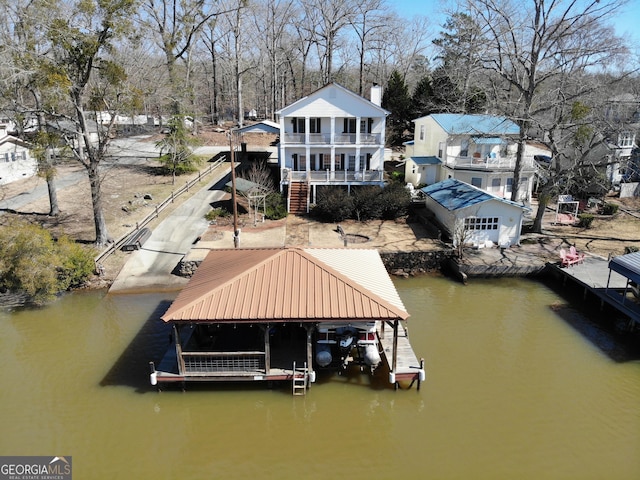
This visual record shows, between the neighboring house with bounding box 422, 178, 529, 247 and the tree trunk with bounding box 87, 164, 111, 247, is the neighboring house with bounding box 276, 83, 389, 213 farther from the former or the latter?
the tree trunk with bounding box 87, 164, 111, 247

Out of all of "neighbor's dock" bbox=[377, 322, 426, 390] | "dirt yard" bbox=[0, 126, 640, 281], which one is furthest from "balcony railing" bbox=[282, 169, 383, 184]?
"neighbor's dock" bbox=[377, 322, 426, 390]

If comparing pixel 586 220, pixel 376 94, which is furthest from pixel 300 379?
pixel 376 94

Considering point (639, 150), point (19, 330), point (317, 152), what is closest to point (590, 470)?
point (19, 330)

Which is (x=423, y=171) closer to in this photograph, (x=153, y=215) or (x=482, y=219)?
(x=482, y=219)

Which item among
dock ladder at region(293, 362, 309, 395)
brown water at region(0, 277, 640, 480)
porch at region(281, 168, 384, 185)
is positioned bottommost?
brown water at region(0, 277, 640, 480)

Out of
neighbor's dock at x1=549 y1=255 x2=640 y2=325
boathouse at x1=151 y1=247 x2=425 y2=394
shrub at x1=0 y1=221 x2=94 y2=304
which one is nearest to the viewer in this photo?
boathouse at x1=151 y1=247 x2=425 y2=394

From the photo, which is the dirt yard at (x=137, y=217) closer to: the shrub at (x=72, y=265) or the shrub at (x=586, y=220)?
the shrub at (x=586, y=220)

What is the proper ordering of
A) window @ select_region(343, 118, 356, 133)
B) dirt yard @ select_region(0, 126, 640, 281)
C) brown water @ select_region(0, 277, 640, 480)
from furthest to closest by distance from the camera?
window @ select_region(343, 118, 356, 133) → dirt yard @ select_region(0, 126, 640, 281) → brown water @ select_region(0, 277, 640, 480)

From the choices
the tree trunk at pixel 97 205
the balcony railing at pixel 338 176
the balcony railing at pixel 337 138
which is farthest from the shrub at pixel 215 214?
the balcony railing at pixel 337 138
